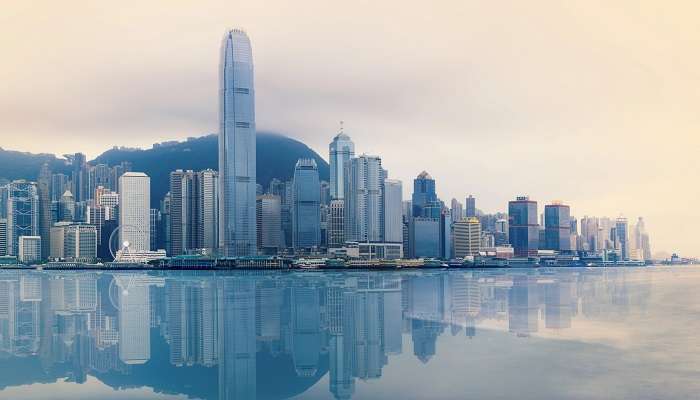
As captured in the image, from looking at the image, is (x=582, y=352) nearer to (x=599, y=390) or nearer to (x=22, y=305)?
(x=599, y=390)

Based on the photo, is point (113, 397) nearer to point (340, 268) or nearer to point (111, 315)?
point (111, 315)

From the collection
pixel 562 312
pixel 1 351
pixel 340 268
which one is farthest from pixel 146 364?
pixel 340 268

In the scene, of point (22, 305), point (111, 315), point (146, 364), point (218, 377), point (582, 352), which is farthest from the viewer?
point (22, 305)

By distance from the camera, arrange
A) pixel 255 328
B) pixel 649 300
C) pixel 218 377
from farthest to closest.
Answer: pixel 649 300, pixel 255 328, pixel 218 377

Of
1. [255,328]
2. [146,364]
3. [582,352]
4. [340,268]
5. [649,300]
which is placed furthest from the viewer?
[340,268]

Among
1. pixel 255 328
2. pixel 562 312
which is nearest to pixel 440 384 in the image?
pixel 255 328

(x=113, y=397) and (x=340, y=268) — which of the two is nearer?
(x=113, y=397)

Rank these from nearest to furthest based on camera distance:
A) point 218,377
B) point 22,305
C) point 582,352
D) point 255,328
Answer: point 218,377 < point 582,352 < point 255,328 < point 22,305

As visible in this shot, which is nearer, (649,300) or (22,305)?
(22,305)
